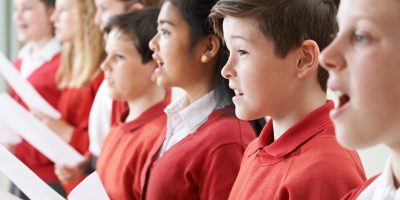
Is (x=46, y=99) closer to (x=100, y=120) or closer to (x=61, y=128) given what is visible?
(x=61, y=128)

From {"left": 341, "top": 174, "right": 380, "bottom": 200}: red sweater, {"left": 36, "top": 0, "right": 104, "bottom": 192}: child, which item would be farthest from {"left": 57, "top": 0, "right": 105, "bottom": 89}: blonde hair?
{"left": 341, "top": 174, "right": 380, "bottom": 200}: red sweater

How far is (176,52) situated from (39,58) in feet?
4.65

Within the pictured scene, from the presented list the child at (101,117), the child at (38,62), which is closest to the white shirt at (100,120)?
the child at (101,117)

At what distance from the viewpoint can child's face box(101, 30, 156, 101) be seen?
1.69 metres

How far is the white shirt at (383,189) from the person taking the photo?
0.76 metres

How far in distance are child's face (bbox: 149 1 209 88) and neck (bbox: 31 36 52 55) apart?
1.48 metres

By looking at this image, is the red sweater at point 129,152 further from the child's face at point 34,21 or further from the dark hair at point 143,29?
the child's face at point 34,21

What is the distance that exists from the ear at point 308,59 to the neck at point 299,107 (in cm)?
3

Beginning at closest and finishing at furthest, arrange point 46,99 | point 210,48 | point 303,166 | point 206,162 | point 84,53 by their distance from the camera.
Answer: point 303,166 → point 206,162 → point 210,48 → point 84,53 → point 46,99

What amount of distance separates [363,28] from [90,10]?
1721 millimetres

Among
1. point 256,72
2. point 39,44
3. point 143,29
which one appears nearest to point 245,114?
point 256,72

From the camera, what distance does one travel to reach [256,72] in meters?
1.04

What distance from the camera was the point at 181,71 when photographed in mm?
1367

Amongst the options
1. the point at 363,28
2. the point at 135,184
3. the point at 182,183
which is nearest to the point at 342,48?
the point at 363,28
